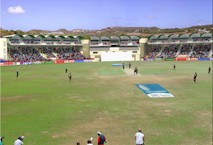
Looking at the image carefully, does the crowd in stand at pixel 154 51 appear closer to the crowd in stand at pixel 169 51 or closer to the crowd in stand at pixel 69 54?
the crowd in stand at pixel 169 51

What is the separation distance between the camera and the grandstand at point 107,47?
86500 millimetres

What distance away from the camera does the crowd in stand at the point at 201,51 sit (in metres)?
88.5

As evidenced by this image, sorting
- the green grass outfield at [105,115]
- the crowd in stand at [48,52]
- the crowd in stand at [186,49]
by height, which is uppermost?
the crowd in stand at [186,49]

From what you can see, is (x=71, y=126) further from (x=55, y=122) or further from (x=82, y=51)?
(x=82, y=51)

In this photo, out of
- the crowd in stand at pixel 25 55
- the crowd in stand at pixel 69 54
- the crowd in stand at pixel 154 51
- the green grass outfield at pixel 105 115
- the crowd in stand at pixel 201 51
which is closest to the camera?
the green grass outfield at pixel 105 115

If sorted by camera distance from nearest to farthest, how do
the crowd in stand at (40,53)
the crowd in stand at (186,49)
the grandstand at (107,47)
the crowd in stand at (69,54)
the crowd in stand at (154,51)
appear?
the crowd in stand at (40,53), the grandstand at (107,47), the crowd in stand at (69,54), the crowd in stand at (186,49), the crowd in stand at (154,51)

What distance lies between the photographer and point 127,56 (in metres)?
90.1

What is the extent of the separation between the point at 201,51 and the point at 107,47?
1283 inches

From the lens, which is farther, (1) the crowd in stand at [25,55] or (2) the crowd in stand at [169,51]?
(2) the crowd in stand at [169,51]

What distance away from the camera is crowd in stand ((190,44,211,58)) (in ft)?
290

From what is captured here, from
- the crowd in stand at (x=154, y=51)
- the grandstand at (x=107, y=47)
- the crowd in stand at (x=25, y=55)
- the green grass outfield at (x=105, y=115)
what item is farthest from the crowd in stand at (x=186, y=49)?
the green grass outfield at (x=105, y=115)

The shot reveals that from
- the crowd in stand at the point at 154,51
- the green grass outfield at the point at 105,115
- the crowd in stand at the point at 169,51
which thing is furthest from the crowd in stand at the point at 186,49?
the green grass outfield at the point at 105,115

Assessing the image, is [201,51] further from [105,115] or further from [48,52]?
[105,115]

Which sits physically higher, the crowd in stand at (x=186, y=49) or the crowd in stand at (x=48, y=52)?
the crowd in stand at (x=186, y=49)
